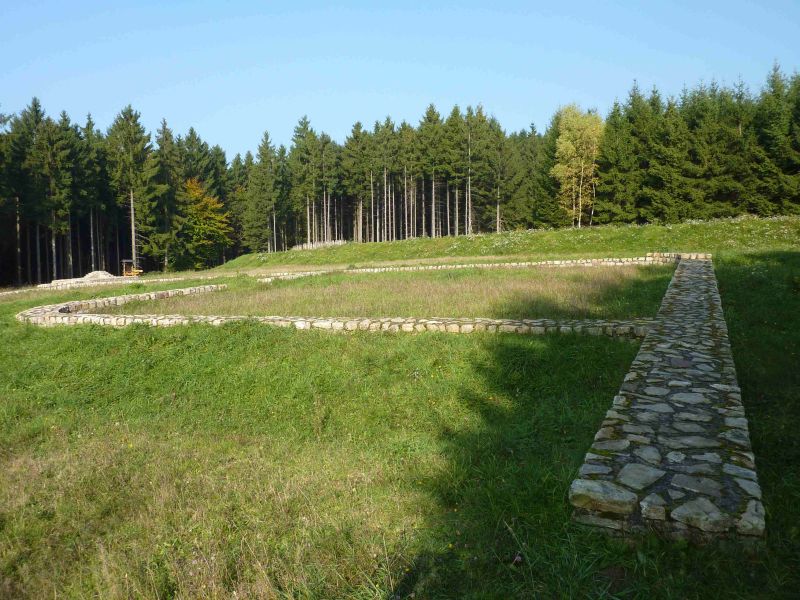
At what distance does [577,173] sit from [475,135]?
13.2 m

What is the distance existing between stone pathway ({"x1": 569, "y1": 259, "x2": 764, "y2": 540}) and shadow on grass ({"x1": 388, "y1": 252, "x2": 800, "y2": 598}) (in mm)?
135

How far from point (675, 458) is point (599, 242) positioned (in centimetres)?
2586

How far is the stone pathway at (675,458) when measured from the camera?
112 inches

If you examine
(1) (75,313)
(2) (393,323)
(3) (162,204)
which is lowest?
(2) (393,323)

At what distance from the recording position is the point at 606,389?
20.2 feet

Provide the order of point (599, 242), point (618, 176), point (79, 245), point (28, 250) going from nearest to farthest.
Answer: point (599, 242)
point (618, 176)
point (28, 250)
point (79, 245)

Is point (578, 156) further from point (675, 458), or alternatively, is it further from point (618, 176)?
point (675, 458)

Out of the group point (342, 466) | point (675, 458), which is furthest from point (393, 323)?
point (675, 458)

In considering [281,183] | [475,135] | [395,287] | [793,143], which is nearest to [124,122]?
[281,183]

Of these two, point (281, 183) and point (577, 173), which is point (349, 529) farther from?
point (281, 183)

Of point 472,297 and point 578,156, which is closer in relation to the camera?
point 472,297

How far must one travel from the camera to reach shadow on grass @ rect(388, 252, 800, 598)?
259 cm

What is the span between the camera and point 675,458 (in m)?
3.51

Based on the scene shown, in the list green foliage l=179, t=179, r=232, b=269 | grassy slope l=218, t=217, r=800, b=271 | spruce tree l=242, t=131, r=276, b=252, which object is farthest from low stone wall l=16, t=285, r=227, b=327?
spruce tree l=242, t=131, r=276, b=252
